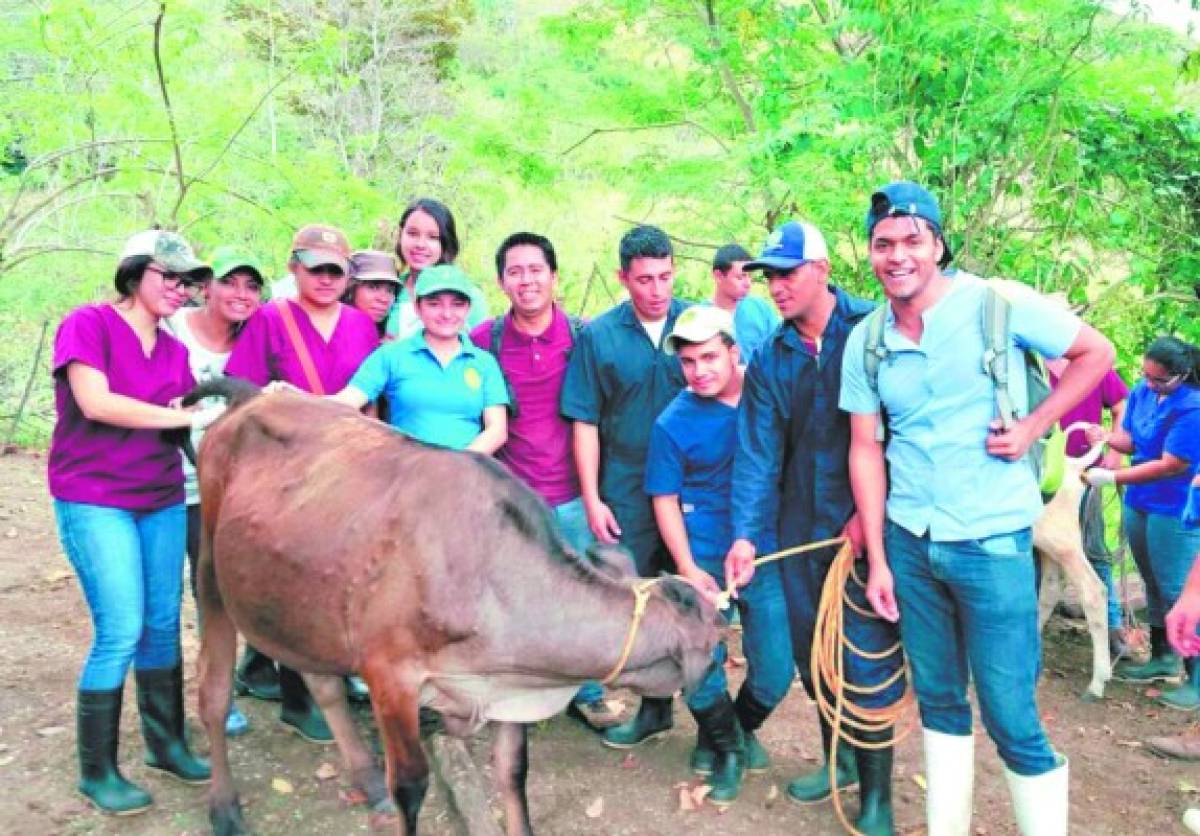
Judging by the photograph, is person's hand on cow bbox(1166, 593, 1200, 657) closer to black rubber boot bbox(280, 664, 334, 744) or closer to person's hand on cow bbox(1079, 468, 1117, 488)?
person's hand on cow bbox(1079, 468, 1117, 488)

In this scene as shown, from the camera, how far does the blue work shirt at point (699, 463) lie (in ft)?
14.5

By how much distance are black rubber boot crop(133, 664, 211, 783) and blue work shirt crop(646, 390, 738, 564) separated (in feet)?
7.62

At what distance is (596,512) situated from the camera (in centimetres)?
469

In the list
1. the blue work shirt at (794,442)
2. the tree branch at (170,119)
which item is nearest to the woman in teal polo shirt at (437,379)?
the blue work shirt at (794,442)

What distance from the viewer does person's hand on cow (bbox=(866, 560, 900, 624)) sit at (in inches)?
146

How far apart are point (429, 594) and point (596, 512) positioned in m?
1.44

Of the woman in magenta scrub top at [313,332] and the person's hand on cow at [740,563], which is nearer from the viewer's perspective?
the person's hand on cow at [740,563]

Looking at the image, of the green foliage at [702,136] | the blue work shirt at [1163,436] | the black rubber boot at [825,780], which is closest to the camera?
the black rubber boot at [825,780]

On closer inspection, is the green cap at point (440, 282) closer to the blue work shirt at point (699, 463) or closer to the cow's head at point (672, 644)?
the blue work shirt at point (699, 463)

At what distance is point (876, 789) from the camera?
162 inches

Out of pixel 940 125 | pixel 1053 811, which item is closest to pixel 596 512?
pixel 1053 811

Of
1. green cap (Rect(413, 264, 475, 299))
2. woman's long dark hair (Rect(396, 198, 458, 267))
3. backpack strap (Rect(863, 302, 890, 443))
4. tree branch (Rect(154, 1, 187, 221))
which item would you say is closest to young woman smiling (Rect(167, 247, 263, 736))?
green cap (Rect(413, 264, 475, 299))

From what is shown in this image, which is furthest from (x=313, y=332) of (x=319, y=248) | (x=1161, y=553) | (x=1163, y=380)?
(x=1161, y=553)

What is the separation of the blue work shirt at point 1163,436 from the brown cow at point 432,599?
11.9ft
